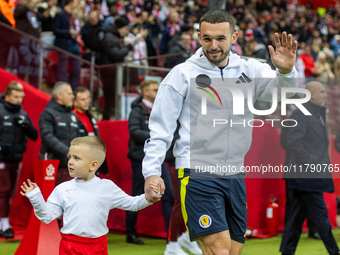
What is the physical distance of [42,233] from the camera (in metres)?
5.27

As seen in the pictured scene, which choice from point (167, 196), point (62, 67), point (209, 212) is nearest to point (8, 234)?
point (167, 196)

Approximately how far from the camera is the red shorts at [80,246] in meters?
3.55

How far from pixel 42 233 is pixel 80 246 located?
6.12 feet

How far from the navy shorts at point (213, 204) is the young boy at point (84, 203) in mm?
418

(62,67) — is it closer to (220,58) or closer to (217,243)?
(220,58)

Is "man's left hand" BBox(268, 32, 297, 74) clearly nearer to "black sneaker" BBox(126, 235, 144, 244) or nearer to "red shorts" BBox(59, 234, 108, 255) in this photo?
"red shorts" BBox(59, 234, 108, 255)

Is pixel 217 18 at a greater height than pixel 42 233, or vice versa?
pixel 217 18

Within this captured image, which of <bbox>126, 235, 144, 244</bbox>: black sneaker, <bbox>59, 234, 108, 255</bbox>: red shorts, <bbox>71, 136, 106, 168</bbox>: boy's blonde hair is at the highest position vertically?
<bbox>71, 136, 106, 168</bbox>: boy's blonde hair


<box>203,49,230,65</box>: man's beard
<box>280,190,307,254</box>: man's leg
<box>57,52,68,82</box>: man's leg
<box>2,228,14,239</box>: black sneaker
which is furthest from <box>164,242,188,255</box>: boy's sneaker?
→ <box>57,52,68,82</box>: man's leg

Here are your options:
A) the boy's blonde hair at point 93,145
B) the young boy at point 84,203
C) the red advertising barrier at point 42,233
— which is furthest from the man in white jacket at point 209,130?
the red advertising barrier at point 42,233

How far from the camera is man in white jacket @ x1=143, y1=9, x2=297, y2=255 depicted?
321 cm

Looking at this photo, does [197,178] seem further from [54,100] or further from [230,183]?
[54,100]

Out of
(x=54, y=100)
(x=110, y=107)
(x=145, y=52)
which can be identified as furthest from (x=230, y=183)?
(x=145, y=52)

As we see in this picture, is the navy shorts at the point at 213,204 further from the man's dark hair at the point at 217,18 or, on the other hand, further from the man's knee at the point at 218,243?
the man's dark hair at the point at 217,18
